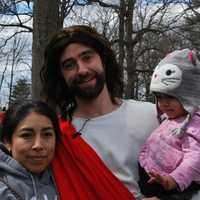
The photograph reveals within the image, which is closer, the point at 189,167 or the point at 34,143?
the point at 34,143

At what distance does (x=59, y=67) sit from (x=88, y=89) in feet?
0.95

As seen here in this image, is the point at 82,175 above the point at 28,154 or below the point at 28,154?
below

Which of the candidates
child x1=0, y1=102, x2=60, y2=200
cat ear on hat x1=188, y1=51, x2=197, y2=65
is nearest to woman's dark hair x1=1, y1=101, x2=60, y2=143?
child x1=0, y1=102, x2=60, y2=200

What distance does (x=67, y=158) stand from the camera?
8.82 ft

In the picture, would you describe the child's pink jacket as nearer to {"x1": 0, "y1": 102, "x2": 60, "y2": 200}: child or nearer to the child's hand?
the child's hand

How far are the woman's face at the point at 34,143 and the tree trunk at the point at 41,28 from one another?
3.63 meters

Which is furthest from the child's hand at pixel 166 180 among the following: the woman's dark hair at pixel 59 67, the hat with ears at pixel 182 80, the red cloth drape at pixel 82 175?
the woman's dark hair at pixel 59 67

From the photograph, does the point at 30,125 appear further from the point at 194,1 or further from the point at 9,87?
the point at 9,87

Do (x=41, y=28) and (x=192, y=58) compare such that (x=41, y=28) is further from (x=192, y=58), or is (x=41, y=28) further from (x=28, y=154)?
(x=28, y=154)

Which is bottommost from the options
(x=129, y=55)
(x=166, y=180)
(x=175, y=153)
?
(x=166, y=180)

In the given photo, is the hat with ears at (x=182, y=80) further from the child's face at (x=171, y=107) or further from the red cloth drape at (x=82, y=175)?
the red cloth drape at (x=82, y=175)

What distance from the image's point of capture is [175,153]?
271cm

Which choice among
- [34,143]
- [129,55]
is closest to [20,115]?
[34,143]

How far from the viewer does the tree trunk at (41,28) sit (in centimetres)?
617
